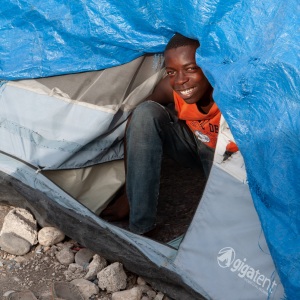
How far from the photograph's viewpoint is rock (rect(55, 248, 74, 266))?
2604 mm

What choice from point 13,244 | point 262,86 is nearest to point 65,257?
point 13,244

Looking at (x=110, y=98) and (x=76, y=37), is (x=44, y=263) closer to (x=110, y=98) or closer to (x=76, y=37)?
(x=110, y=98)

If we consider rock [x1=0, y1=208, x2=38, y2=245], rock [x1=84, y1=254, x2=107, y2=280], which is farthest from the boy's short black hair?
rock [x1=0, y1=208, x2=38, y2=245]

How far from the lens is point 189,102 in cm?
242

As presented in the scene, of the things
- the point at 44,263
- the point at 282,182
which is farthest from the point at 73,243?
the point at 282,182

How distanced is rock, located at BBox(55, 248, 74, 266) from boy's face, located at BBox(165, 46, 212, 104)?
73cm

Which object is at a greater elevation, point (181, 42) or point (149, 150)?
point (181, 42)

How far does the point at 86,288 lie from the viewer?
95.1 inches

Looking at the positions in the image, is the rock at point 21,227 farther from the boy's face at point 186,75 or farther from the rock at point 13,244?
the boy's face at point 186,75

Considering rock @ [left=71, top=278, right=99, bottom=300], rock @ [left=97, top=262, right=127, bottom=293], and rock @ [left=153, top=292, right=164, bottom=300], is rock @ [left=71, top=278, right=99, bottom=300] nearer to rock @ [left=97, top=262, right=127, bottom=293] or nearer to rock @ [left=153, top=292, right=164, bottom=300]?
rock @ [left=97, top=262, right=127, bottom=293]

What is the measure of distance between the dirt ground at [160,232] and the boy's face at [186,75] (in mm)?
530

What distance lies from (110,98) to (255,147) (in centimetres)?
83

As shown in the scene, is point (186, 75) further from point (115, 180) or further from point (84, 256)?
point (84, 256)

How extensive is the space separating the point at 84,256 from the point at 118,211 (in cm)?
26
